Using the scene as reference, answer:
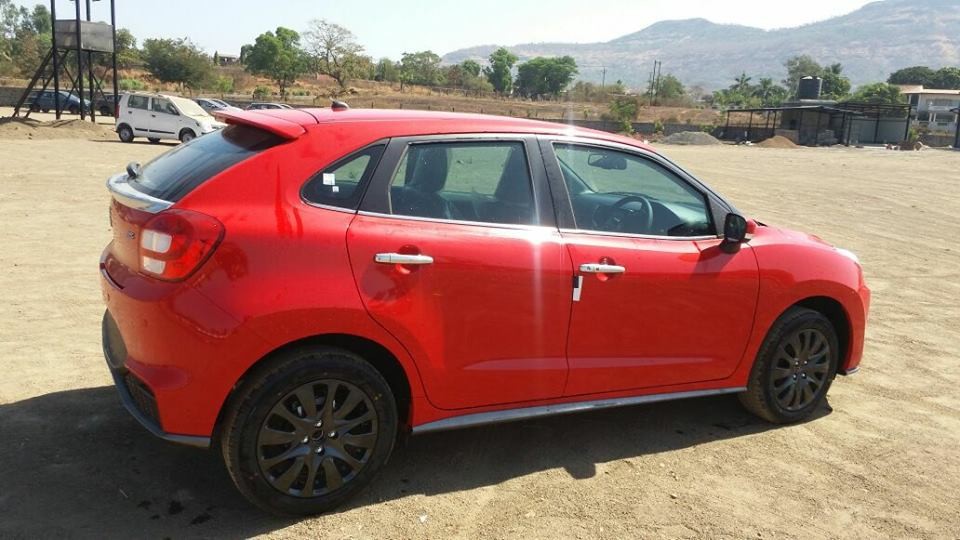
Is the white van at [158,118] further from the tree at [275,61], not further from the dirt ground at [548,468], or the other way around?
the tree at [275,61]

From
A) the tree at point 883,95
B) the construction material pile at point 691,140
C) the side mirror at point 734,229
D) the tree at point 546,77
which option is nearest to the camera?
the side mirror at point 734,229

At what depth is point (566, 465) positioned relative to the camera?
12.5 ft

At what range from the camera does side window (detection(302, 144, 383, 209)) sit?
311 centimetres

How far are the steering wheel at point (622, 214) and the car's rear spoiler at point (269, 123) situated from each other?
1569 millimetres

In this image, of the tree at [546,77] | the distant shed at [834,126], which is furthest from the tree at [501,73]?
the distant shed at [834,126]

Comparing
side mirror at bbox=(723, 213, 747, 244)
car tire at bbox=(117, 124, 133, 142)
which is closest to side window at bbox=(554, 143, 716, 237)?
side mirror at bbox=(723, 213, 747, 244)

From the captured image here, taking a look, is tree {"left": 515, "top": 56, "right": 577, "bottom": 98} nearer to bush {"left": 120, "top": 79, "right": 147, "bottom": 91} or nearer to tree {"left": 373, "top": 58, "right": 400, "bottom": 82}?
tree {"left": 373, "top": 58, "right": 400, "bottom": 82}

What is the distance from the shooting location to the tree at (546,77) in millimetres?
171250

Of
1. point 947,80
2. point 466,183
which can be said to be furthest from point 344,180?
point 947,80

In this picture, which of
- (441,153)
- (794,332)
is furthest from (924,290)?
(441,153)

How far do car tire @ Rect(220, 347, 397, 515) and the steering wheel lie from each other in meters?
1.45

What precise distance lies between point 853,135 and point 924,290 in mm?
69186

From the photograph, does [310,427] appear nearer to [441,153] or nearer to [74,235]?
[441,153]

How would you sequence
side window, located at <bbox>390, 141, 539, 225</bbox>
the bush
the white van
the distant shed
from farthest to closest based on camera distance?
1. the bush
2. the distant shed
3. the white van
4. side window, located at <bbox>390, 141, 539, 225</bbox>
